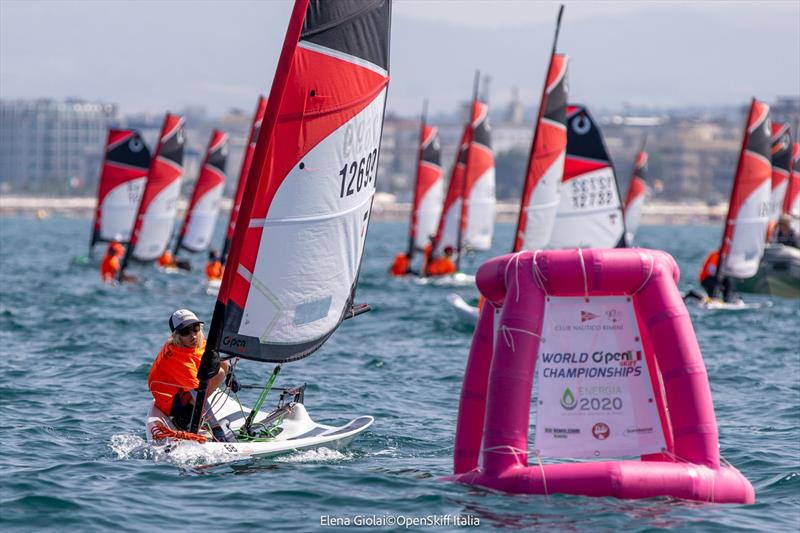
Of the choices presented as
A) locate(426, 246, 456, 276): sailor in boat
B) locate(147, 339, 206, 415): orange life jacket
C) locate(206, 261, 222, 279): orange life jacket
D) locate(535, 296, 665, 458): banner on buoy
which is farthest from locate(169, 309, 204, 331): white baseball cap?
locate(426, 246, 456, 276): sailor in boat

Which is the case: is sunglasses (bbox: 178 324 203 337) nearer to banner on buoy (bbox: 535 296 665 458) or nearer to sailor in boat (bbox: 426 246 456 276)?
banner on buoy (bbox: 535 296 665 458)

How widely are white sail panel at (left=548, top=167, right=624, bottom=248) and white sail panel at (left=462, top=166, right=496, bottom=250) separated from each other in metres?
12.9

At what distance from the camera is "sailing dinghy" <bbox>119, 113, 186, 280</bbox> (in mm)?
33750

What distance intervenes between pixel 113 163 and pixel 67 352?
775 inches

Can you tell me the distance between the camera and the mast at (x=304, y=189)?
9.98 m

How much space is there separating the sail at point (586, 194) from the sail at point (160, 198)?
13.6 meters

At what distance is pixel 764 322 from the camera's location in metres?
23.9

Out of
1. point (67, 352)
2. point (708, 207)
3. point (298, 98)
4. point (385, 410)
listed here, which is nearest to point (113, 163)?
point (67, 352)

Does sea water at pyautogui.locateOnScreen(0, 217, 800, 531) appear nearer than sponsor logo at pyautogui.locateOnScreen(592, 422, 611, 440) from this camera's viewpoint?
Yes

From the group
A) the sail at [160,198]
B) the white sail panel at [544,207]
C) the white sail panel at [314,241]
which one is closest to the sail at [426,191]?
the sail at [160,198]

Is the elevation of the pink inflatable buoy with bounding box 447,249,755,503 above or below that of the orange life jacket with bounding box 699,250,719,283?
above

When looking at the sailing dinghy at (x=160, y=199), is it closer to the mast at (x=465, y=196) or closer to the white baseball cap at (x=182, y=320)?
the mast at (x=465, y=196)

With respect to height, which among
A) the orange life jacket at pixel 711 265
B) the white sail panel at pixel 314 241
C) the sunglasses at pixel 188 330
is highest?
the white sail panel at pixel 314 241

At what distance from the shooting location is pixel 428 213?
38.4 m
